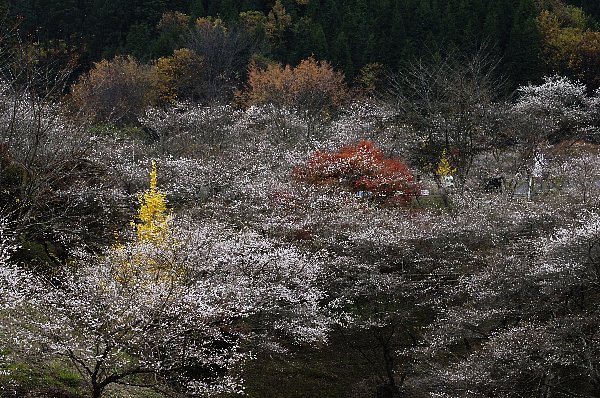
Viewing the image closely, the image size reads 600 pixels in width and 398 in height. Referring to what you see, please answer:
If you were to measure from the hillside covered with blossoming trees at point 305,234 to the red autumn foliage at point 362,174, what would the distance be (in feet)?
0.21

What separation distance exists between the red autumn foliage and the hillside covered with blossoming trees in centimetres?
6

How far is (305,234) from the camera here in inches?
595

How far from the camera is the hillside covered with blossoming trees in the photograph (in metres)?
8.58

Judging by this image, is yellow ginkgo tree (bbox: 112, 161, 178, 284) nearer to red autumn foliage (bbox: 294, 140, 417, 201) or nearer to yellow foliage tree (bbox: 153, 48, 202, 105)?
red autumn foliage (bbox: 294, 140, 417, 201)

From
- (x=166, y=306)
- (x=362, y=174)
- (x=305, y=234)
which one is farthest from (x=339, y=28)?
(x=166, y=306)

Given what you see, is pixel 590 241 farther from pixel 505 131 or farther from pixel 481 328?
pixel 505 131

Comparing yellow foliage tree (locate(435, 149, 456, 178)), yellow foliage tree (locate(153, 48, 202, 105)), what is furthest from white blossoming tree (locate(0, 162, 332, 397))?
yellow foliage tree (locate(153, 48, 202, 105))

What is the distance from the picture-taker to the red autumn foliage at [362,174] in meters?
17.0

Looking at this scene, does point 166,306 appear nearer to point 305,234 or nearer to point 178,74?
point 305,234

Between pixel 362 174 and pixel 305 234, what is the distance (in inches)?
123

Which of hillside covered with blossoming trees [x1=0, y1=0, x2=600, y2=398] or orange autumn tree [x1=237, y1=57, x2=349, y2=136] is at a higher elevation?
orange autumn tree [x1=237, y1=57, x2=349, y2=136]

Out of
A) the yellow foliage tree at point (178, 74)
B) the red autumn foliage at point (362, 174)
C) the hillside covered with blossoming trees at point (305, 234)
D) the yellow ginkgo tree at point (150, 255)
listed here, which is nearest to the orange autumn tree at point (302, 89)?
the hillside covered with blossoming trees at point (305, 234)

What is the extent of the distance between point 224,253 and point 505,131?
15715 millimetres

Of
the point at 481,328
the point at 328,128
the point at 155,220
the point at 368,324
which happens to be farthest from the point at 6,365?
the point at 328,128
